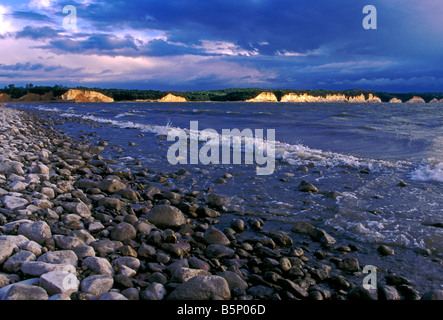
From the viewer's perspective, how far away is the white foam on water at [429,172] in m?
7.26

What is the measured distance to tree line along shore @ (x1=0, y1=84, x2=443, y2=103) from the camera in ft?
350

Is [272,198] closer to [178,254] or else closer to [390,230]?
[390,230]

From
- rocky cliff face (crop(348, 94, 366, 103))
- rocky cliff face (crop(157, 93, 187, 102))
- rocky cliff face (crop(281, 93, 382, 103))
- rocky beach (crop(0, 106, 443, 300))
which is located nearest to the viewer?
rocky beach (crop(0, 106, 443, 300))

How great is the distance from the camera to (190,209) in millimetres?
5086

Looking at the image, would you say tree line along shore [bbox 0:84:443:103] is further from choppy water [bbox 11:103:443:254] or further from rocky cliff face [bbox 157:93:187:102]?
choppy water [bbox 11:103:443:254]

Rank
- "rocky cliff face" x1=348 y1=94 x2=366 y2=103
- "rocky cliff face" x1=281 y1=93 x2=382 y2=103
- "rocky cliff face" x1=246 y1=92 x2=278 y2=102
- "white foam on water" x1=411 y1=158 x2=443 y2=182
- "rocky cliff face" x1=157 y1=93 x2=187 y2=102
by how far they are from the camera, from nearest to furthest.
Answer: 1. "white foam on water" x1=411 y1=158 x2=443 y2=182
2. "rocky cliff face" x1=246 y1=92 x2=278 y2=102
3. "rocky cliff face" x1=157 y1=93 x2=187 y2=102
4. "rocky cliff face" x1=281 y1=93 x2=382 y2=103
5. "rocky cliff face" x1=348 y1=94 x2=366 y2=103

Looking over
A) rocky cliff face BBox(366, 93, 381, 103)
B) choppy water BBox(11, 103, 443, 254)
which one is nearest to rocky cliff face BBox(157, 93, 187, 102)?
rocky cliff face BBox(366, 93, 381, 103)

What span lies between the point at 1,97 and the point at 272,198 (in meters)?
124

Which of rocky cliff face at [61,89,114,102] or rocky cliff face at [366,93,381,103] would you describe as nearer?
rocky cliff face at [61,89,114,102]

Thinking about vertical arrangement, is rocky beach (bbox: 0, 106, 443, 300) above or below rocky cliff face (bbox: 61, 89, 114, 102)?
below

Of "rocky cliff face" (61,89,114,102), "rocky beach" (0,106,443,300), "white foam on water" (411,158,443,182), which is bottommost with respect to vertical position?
"rocky beach" (0,106,443,300)

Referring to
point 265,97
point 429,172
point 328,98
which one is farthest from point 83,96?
point 429,172

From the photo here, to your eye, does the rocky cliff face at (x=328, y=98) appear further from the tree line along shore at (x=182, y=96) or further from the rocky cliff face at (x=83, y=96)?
the rocky cliff face at (x=83, y=96)
